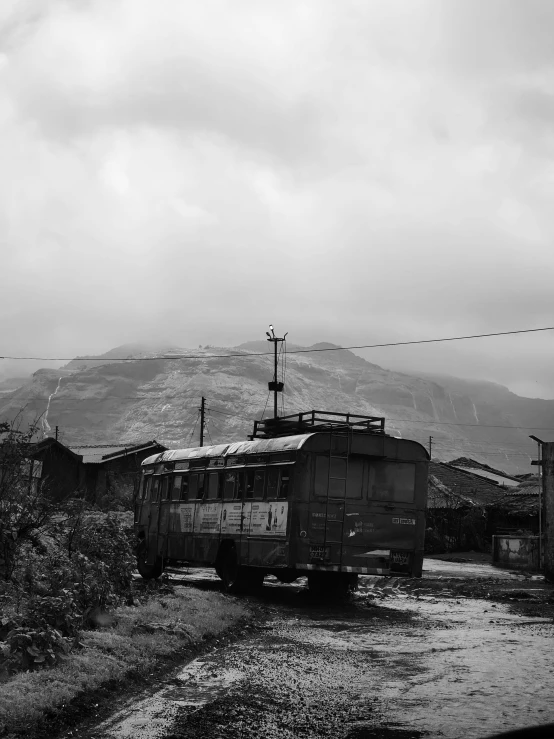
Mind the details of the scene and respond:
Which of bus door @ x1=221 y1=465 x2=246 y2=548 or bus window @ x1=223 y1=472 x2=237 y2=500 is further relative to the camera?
bus window @ x1=223 y1=472 x2=237 y2=500

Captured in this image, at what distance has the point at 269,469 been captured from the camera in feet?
65.3

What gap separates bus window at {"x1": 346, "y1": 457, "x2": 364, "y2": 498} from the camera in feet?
62.7

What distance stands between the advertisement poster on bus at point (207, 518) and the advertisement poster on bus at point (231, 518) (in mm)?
298

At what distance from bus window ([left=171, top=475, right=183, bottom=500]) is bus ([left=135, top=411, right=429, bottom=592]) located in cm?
254

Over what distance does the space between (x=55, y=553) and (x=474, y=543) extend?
3802cm

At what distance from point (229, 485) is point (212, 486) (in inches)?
38.8

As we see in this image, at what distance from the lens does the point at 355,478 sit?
756 inches

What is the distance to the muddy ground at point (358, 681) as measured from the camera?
7.62 m

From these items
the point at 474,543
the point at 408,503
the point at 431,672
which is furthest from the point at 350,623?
the point at 474,543

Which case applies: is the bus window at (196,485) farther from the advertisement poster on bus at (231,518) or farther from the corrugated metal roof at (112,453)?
the corrugated metal roof at (112,453)

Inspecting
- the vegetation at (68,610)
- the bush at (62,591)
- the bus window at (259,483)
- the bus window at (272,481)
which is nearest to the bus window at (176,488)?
the bus window at (259,483)

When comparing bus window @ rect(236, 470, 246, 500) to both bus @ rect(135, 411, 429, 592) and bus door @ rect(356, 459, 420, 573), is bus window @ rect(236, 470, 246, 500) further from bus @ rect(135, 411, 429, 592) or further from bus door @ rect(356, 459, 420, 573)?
bus door @ rect(356, 459, 420, 573)

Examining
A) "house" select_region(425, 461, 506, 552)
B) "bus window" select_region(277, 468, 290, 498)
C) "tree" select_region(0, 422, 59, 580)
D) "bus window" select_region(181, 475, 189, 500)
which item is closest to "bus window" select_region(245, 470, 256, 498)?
"bus window" select_region(277, 468, 290, 498)

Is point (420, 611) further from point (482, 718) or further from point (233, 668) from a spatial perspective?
point (482, 718)
